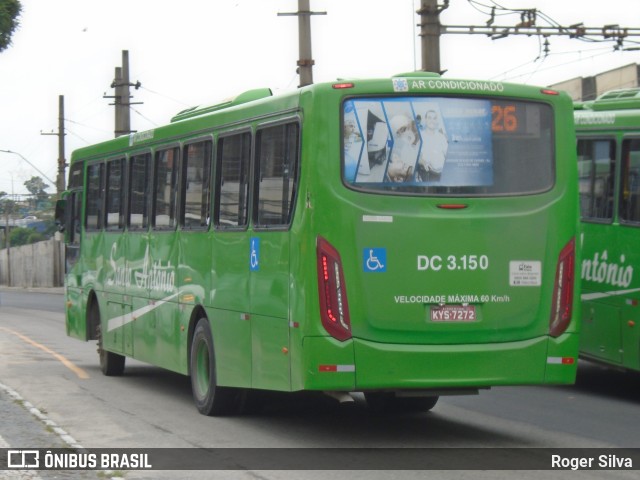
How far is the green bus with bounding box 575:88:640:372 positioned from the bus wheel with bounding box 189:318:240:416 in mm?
4588

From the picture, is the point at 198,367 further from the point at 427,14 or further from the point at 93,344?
the point at 427,14

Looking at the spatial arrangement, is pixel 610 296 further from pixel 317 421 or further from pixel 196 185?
pixel 196 185

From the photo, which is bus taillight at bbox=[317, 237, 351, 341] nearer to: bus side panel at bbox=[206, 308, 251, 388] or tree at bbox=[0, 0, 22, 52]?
bus side panel at bbox=[206, 308, 251, 388]

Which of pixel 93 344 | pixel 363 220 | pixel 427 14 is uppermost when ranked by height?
pixel 427 14

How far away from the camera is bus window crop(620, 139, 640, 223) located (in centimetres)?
1438

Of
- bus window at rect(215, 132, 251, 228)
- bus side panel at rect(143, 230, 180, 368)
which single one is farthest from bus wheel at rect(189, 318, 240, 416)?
bus window at rect(215, 132, 251, 228)

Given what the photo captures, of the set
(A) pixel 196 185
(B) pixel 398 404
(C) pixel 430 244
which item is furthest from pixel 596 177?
(C) pixel 430 244

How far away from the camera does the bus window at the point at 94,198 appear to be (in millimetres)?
18250

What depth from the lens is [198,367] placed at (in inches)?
533

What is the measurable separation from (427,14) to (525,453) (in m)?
16.4

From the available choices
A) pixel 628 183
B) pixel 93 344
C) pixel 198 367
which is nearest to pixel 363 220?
pixel 198 367

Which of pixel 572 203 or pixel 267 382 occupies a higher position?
pixel 572 203

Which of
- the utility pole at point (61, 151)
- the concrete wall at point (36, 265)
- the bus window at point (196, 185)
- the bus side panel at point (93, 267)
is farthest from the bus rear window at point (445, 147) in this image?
the concrete wall at point (36, 265)

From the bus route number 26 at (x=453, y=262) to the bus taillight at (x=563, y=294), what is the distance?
68 cm
